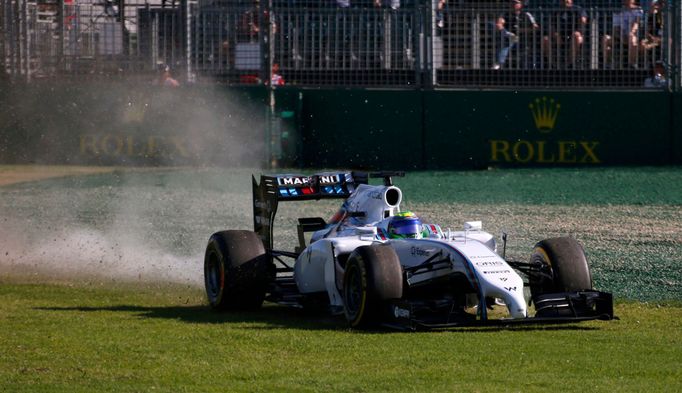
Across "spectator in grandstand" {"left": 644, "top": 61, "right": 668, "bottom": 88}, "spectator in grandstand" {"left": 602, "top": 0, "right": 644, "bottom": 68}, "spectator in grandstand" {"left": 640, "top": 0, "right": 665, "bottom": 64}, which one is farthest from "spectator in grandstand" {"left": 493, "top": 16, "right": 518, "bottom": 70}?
"spectator in grandstand" {"left": 644, "top": 61, "right": 668, "bottom": 88}

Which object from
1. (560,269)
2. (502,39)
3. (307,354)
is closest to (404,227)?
(560,269)

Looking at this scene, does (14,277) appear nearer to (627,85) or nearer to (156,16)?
(156,16)

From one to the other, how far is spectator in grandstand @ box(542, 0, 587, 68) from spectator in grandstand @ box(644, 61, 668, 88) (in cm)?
134

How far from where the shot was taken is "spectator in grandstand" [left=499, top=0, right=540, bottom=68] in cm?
2308

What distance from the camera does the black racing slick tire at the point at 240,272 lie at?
10.8m

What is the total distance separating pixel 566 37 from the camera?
75.4 ft

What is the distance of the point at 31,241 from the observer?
16000 mm

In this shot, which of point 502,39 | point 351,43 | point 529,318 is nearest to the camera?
point 529,318

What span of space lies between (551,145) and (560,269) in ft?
43.7

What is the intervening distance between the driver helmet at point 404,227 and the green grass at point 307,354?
0.89 m

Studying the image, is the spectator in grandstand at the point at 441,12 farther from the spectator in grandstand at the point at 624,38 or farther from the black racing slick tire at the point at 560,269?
the black racing slick tire at the point at 560,269

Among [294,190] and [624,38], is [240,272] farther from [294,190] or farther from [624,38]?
[624,38]

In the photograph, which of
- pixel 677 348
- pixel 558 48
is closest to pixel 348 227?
pixel 677 348

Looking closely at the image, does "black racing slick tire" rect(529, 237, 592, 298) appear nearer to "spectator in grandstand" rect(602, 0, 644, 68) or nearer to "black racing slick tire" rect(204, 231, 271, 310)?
"black racing slick tire" rect(204, 231, 271, 310)
